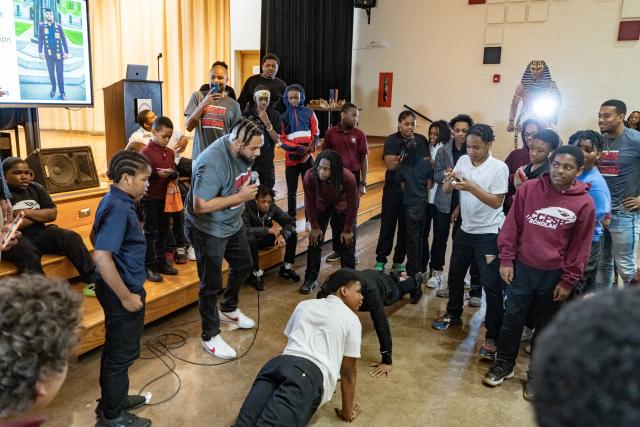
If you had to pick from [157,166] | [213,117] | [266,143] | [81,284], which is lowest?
[81,284]

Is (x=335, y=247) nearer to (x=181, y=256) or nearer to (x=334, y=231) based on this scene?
(x=334, y=231)

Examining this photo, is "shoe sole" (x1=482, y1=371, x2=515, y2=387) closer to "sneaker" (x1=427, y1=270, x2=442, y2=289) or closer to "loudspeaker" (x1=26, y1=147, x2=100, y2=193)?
"sneaker" (x1=427, y1=270, x2=442, y2=289)

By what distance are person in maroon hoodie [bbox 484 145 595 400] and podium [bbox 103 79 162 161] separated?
3867mm

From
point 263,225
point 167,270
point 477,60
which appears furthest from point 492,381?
point 477,60

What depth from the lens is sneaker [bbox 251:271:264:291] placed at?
3797mm

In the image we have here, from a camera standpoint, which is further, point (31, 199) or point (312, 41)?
point (312, 41)

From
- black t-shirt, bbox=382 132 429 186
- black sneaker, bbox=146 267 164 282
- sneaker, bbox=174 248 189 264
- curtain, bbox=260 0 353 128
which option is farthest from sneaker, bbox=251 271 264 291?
curtain, bbox=260 0 353 128

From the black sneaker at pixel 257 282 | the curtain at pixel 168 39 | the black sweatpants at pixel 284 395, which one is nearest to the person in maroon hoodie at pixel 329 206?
the black sneaker at pixel 257 282

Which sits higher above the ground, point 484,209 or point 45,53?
point 45,53

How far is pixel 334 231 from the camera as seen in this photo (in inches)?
151

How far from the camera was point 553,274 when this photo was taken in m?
2.45

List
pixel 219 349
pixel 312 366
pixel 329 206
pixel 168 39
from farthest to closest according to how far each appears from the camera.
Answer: pixel 168 39 → pixel 329 206 → pixel 219 349 → pixel 312 366

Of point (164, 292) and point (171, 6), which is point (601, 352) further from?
point (171, 6)

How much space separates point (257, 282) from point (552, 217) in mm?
2277
